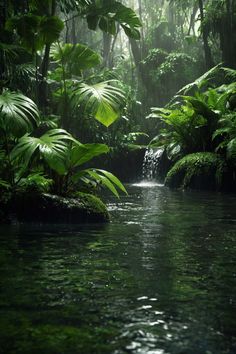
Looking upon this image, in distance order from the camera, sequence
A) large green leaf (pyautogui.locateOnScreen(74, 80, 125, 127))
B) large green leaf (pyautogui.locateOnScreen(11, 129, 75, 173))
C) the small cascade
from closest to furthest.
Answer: large green leaf (pyautogui.locateOnScreen(11, 129, 75, 173)), large green leaf (pyautogui.locateOnScreen(74, 80, 125, 127)), the small cascade

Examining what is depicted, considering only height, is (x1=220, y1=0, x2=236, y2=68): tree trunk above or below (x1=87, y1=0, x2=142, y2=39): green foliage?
above

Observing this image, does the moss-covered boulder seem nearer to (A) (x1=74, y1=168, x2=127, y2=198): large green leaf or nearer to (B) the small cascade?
(A) (x1=74, y1=168, x2=127, y2=198): large green leaf

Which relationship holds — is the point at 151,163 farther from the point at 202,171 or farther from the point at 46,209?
the point at 46,209

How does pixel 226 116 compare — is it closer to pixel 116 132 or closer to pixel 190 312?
pixel 116 132

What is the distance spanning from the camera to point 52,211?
21.5 ft

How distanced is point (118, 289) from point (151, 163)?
13938 mm

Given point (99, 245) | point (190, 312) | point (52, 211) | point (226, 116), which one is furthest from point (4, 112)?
point (226, 116)

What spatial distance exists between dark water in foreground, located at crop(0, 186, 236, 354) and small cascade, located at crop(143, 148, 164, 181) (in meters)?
10.7

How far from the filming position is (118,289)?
3367mm

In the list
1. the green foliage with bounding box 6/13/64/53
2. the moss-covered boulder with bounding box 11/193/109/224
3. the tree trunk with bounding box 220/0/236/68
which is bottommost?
the moss-covered boulder with bounding box 11/193/109/224

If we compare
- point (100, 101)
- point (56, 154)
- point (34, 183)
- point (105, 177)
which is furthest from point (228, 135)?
point (56, 154)

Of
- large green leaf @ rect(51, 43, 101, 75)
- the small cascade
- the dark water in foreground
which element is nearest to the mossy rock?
the small cascade

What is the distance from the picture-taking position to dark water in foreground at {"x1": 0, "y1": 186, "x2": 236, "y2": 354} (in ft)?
7.97

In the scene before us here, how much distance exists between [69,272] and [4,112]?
106 inches
